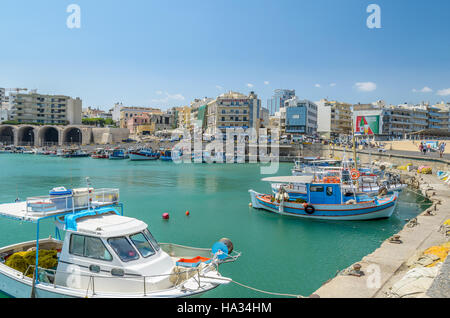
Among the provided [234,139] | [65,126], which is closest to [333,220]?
[234,139]

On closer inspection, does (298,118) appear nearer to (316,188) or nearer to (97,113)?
(316,188)

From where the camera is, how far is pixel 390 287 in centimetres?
964

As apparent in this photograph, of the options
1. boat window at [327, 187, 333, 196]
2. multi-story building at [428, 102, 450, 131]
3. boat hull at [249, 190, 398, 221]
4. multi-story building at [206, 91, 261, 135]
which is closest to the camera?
boat hull at [249, 190, 398, 221]

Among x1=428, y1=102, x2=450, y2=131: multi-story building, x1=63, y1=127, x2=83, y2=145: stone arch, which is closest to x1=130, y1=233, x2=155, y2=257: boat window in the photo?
x1=63, y1=127, x2=83, y2=145: stone arch

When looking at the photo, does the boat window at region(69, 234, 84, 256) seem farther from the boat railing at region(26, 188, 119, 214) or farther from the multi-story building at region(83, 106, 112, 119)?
the multi-story building at region(83, 106, 112, 119)

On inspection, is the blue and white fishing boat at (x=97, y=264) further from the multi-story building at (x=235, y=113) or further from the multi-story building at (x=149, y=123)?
the multi-story building at (x=149, y=123)

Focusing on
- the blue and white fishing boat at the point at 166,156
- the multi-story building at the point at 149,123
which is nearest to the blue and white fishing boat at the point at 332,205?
the blue and white fishing boat at the point at 166,156

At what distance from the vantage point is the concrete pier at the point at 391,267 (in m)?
9.05

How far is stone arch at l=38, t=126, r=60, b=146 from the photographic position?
11906 cm

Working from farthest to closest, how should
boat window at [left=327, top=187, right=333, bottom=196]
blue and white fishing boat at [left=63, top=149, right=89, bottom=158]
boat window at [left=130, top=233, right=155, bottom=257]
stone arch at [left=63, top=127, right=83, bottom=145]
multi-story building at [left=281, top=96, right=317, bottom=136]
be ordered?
stone arch at [left=63, top=127, right=83, bottom=145] < multi-story building at [left=281, top=96, right=317, bottom=136] < blue and white fishing boat at [left=63, top=149, right=89, bottom=158] < boat window at [left=327, top=187, right=333, bottom=196] < boat window at [left=130, top=233, right=155, bottom=257]

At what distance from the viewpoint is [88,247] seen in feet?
31.2

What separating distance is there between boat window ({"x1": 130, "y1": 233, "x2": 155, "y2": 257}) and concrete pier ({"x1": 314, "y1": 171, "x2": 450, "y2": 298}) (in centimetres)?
478

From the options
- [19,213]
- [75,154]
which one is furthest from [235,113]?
[19,213]
